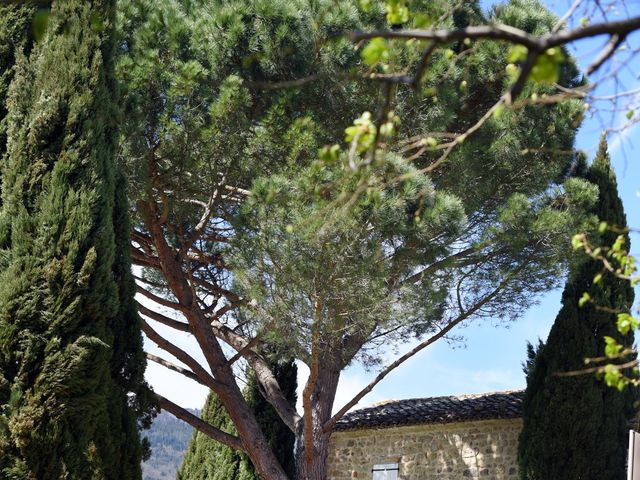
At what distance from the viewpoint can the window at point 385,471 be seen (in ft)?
41.7

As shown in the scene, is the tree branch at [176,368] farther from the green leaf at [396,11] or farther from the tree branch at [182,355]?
the green leaf at [396,11]

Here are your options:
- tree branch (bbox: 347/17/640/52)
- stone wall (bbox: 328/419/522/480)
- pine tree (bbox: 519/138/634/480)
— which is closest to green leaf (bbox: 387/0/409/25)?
tree branch (bbox: 347/17/640/52)

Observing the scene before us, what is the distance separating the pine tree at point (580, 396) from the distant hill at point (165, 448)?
47692 mm

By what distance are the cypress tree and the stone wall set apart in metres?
5.37

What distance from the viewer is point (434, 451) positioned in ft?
40.7

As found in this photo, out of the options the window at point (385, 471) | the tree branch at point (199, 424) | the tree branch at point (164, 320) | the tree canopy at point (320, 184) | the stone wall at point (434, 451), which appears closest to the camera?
the tree canopy at point (320, 184)

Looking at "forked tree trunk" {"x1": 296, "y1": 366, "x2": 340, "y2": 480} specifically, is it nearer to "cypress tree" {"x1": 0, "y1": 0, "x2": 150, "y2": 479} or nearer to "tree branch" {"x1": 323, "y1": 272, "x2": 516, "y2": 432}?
"tree branch" {"x1": 323, "y1": 272, "x2": 516, "y2": 432}

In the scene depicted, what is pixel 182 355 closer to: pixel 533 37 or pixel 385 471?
pixel 385 471

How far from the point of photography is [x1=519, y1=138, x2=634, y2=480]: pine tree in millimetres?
10758

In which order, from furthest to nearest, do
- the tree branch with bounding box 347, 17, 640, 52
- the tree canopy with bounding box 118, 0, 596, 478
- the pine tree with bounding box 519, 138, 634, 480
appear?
1. the pine tree with bounding box 519, 138, 634, 480
2. the tree canopy with bounding box 118, 0, 596, 478
3. the tree branch with bounding box 347, 17, 640, 52

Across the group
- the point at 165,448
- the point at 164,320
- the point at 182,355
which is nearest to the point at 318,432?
the point at 182,355

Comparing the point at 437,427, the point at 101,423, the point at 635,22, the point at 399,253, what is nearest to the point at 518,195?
the point at 399,253

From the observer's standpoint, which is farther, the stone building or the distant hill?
the distant hill

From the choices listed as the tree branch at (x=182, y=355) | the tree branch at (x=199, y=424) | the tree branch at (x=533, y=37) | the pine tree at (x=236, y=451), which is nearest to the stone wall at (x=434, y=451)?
the pine tree at (x=236, y=451)
